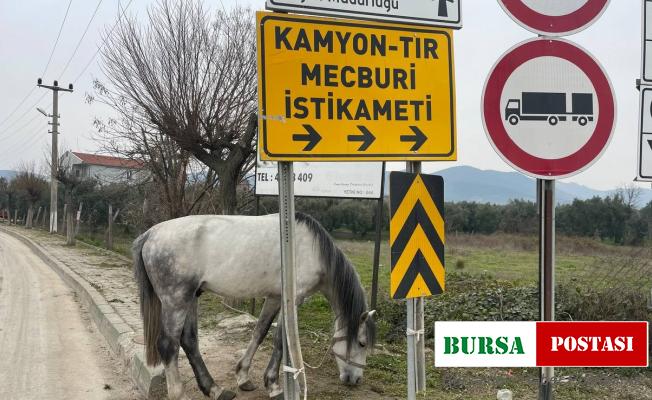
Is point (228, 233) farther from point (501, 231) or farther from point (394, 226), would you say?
point (501, 231)

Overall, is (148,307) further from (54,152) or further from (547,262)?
(54,152)

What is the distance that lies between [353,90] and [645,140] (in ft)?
5.97

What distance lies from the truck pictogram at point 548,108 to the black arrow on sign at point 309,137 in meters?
0.93

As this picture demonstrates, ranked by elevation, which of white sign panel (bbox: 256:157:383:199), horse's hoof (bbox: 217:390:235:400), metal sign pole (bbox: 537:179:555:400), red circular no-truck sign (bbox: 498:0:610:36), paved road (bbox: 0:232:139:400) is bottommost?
paved road (bbox: 0:232:139:400)

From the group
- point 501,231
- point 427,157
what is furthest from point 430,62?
point 501,231

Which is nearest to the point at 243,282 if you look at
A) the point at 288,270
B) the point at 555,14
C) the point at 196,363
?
the point at 196,363

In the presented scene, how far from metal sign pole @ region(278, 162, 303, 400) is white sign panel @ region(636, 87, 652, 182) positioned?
210 centimetres

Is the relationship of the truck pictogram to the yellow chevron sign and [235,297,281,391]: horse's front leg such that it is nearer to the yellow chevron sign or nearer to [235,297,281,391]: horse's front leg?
the yellow chevron sign

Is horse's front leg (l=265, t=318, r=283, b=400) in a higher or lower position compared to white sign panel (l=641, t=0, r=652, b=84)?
lower

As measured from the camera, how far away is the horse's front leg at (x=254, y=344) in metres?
4.79

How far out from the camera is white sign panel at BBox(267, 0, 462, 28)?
2656mm

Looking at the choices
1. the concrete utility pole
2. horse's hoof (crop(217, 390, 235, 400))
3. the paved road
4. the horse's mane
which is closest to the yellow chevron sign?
the horse's mane

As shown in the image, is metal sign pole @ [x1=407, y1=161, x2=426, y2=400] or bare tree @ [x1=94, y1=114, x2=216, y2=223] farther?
bare tree @ [x1=94, y1=114, x2=216, y2=223]

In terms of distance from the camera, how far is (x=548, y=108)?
2.46m
